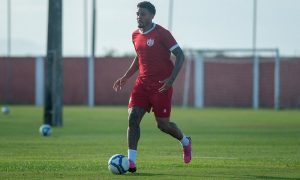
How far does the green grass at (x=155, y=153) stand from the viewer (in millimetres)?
14258

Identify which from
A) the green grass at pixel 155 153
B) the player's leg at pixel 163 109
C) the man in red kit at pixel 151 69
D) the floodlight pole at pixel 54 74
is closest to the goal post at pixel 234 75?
the floodlight pole at pixel 54 74

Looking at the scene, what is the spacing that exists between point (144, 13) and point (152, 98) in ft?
4.19

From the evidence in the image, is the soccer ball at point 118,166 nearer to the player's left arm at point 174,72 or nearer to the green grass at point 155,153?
the green grass at point 155,153

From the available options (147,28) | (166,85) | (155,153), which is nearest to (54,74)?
(155,153)

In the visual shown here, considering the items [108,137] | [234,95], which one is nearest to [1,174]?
[108,137]

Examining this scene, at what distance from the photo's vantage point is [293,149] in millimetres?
19906

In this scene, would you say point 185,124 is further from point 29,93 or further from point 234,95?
point 29,93

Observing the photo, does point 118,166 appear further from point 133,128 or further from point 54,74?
point 54,74

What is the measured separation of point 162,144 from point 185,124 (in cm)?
1119

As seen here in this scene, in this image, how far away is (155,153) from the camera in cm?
1881

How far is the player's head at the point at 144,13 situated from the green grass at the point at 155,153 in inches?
86.9

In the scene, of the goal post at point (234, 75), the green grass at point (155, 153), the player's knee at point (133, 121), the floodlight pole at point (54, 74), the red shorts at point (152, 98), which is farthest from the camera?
the goal post at point (234, 75)

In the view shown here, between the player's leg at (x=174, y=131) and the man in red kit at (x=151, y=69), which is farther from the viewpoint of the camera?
the player's leg at (x=174, y=131)

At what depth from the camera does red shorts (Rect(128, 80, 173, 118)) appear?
14.8 meters
